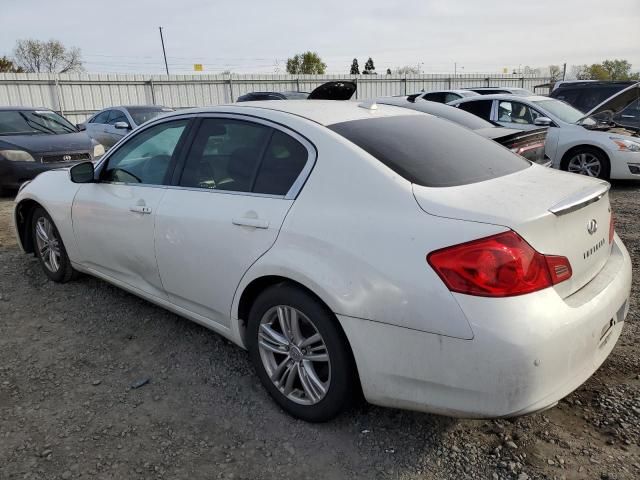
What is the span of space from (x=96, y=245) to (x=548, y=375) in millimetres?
3174

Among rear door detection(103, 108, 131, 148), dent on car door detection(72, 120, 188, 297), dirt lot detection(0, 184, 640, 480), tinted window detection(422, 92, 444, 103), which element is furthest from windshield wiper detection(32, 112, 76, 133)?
tinted window detection(422, 92, 444, 103)

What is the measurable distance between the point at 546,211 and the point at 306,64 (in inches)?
2760

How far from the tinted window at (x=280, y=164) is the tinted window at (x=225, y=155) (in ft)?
0.20

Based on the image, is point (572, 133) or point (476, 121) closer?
point (476, 121)

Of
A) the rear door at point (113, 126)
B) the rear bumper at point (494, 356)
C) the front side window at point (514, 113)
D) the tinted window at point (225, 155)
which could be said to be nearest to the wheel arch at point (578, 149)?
the front side window at point (514, 113)

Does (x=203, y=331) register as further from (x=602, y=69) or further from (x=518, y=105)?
(x=602, y=69)

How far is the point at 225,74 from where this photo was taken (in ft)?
82.2

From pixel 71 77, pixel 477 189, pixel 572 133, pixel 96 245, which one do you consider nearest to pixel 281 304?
pixel 477 189

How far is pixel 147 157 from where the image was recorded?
3.62 meters

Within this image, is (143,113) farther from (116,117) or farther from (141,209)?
(141,209)

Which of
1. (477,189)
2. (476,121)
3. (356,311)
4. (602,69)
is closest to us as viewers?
(356,311)

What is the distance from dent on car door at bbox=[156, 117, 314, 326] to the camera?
105 inches

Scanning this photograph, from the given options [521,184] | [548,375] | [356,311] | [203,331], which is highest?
[521,184]

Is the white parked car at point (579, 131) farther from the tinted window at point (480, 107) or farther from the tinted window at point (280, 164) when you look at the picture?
the tinted window at point (280, 164)
